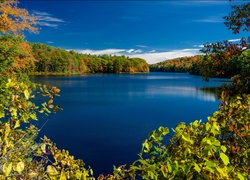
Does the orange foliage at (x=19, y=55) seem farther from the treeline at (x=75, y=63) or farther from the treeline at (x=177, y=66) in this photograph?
the treeline at (x=177, y=66)

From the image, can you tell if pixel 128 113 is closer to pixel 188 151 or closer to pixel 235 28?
pixel 235 28

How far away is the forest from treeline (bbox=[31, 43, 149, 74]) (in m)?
81.1

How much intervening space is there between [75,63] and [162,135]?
368ft

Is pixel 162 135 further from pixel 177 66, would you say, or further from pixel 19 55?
pixel 177 66

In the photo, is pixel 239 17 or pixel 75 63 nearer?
pixel 239 17

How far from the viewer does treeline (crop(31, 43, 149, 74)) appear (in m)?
99.2

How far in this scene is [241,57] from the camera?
648 cm

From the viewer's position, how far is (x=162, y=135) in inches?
103

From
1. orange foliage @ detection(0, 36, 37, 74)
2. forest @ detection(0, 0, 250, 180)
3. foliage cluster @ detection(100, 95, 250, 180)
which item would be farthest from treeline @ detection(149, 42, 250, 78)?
orange foliage @ detection(0, 36, 37, 74)

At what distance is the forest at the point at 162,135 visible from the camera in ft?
5.75

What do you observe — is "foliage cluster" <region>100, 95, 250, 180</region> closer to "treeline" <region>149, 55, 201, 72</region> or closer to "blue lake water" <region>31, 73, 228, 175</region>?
"blue lake water" <region>31, 73, 228, 175</region>

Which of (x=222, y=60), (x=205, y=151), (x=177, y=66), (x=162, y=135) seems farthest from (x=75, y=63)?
(x=205, y=151)

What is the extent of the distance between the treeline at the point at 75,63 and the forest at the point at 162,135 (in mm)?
81060

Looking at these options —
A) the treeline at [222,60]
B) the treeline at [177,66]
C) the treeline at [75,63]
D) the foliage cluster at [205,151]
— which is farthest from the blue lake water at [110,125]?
the treeline at [177,66]
